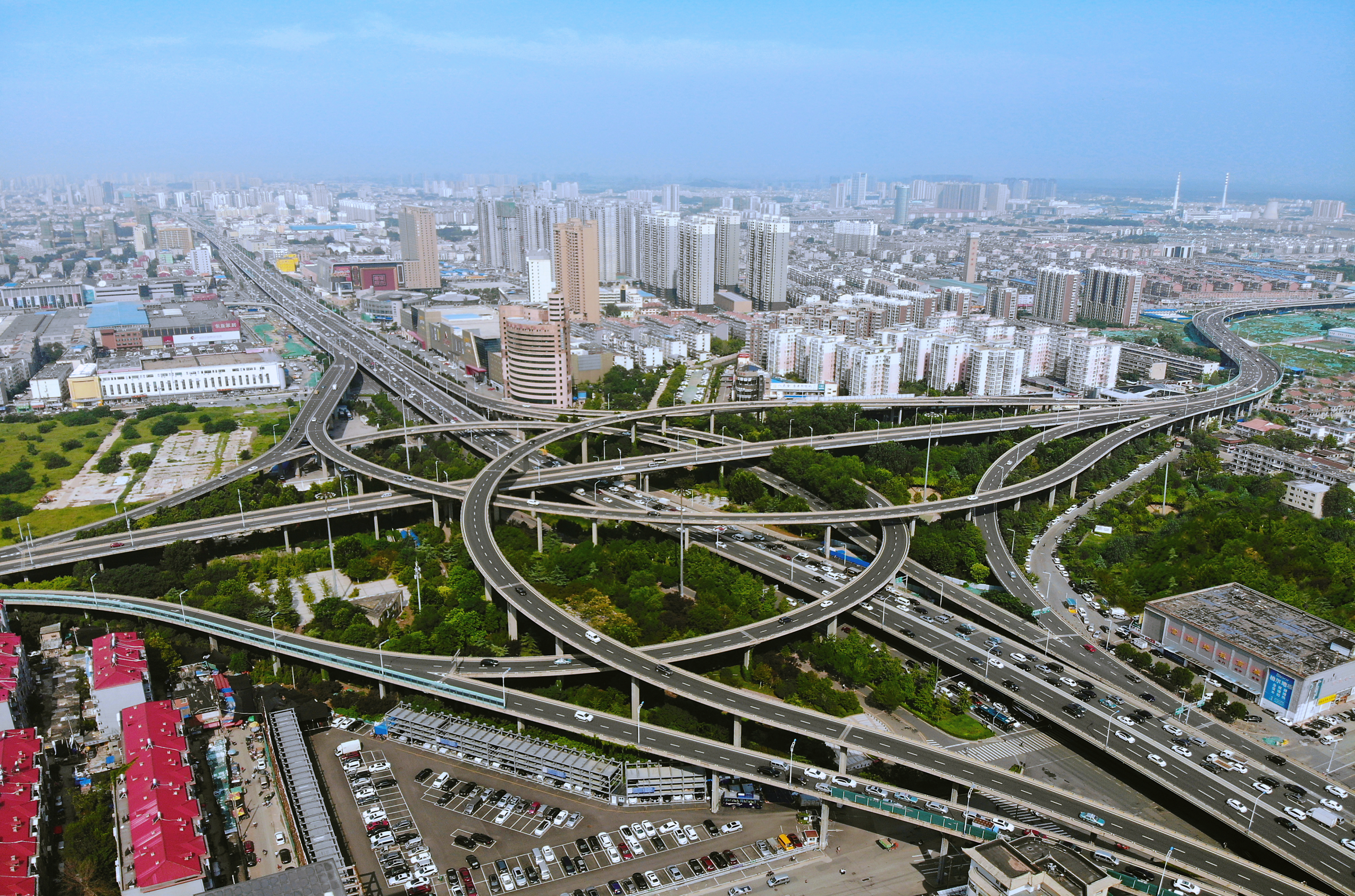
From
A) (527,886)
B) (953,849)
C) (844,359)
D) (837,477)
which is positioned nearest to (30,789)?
(527,886)

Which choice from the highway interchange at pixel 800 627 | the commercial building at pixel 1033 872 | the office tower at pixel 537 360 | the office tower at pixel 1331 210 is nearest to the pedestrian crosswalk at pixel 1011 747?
the highway interchange at pixel 800 627

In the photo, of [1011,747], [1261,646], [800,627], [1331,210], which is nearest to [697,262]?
[800,627]

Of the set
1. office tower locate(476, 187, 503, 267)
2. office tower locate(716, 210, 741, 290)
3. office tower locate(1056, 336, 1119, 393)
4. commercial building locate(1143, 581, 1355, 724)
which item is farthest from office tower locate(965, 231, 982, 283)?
commercial building locate(1143, 581, 1355, 724)

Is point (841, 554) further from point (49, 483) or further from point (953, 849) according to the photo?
point (49, 483)

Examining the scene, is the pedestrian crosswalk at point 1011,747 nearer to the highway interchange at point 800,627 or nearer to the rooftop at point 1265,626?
the highway interchange at point 800,627

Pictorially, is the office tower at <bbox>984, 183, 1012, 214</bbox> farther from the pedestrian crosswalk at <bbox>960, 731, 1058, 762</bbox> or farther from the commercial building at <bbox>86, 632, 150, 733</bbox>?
the commercial building at <bbox>86, 632, 150, 733</bbox>

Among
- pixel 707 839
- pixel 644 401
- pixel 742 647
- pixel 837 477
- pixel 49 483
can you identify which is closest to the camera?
pixel 707 839
